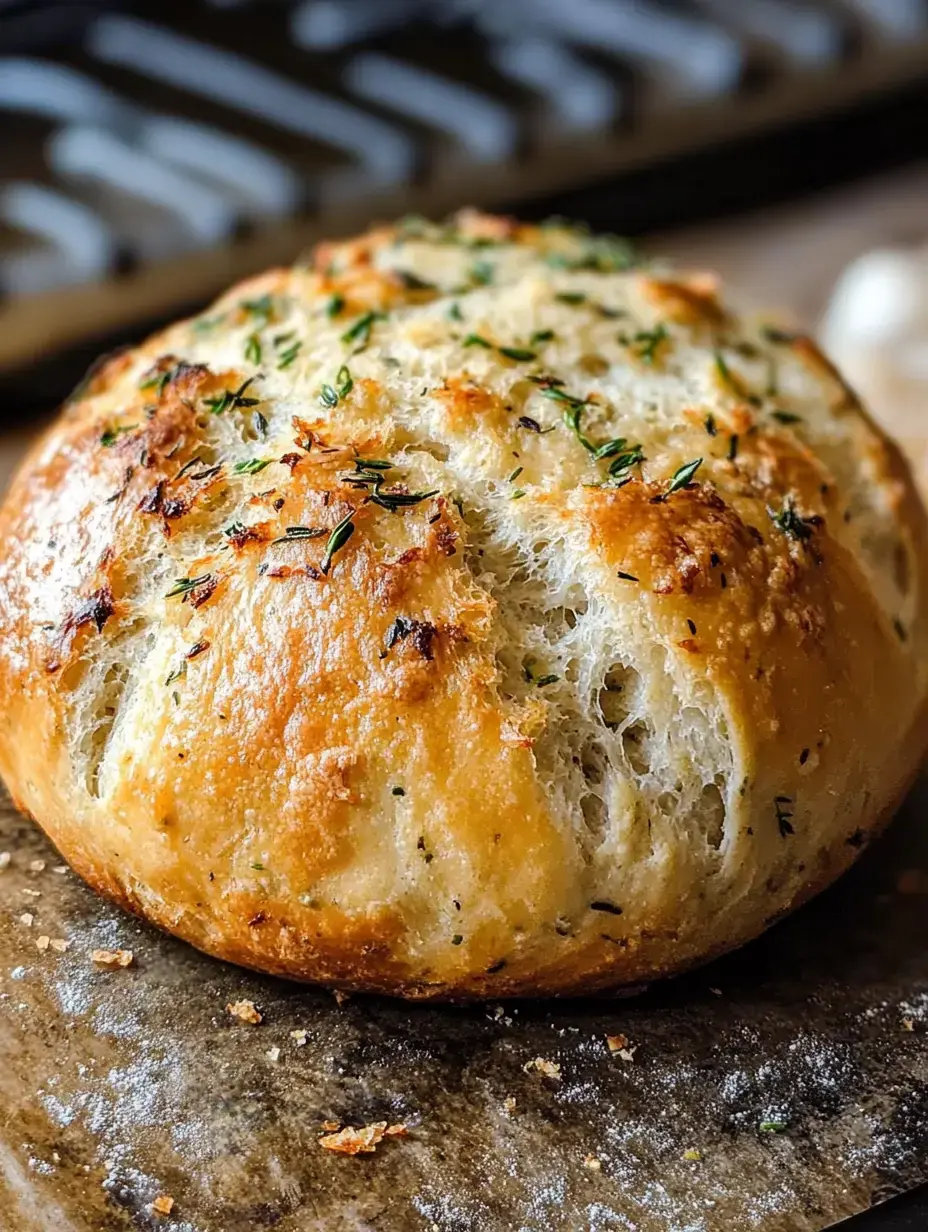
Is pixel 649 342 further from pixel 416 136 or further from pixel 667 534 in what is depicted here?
pixel 416 136

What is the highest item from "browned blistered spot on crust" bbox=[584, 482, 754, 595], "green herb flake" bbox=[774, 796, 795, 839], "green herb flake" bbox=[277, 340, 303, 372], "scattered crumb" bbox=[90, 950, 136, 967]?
"browned blistered spot on crust" bbox=[584, 482, 754, 595]

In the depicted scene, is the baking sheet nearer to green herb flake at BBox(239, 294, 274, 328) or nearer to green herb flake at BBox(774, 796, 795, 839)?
green herb flake at BBox(774, 796, 795, 839)

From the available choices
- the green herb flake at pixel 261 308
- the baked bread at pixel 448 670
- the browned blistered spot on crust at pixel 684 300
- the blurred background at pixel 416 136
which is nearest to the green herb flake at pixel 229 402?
the baked bread at pixel 448 670

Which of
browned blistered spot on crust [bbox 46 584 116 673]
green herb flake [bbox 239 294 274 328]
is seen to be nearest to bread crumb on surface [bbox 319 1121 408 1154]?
browned blistered spot on crust [bbox 46 584 116 673]

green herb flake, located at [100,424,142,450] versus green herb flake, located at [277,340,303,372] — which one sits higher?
green herb flake, located at [277,340,303,372]

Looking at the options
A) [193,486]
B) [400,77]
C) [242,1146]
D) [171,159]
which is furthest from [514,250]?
[400,77]

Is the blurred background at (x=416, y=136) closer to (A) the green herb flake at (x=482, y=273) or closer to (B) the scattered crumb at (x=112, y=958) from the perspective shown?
(A) the green herb flake at (x=482, y=273)

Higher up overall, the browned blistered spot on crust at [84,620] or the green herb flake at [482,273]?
the green herb flake at [482,273]
